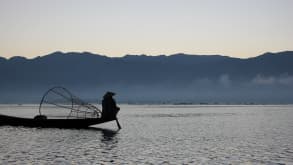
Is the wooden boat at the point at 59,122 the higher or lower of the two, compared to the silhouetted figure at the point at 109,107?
lower

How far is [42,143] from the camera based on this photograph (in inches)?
2149

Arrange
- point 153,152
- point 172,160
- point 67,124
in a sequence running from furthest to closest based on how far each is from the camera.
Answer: point 67,124 < point 153,152 < point 172,160

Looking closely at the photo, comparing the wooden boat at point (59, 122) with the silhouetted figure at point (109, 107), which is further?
the wooden boat at point (59, 122)

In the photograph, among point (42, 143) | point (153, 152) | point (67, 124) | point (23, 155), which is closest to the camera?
point (23, 155)

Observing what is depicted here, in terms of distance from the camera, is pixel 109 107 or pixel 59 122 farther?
pixel 59 122

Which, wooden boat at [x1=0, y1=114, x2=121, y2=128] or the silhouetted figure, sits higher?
the silhouetted figure

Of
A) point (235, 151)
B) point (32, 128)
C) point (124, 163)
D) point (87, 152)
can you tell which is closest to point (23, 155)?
point (87, 152)

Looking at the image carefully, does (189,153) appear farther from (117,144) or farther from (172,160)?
(117,144)

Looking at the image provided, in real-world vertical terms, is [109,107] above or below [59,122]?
above

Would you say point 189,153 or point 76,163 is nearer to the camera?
point 76,163

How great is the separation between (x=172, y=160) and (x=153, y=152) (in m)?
6.12

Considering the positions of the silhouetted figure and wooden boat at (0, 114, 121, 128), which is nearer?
the silhouetted figure

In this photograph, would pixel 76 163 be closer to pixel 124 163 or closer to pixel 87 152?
pixel 124 163

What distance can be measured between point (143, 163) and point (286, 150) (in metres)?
18.1
